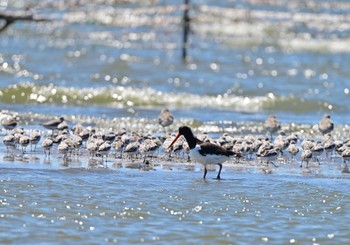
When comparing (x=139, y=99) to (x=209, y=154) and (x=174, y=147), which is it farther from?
(x=209, y=154)

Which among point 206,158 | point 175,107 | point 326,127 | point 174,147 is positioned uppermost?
point 175,107

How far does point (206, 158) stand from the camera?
591 inches

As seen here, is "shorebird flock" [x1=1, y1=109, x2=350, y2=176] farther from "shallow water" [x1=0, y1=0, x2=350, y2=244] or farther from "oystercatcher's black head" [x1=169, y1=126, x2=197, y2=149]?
"shallow water" [x1=0, y1=0, x2=350, y2=244]

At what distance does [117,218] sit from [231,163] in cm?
488

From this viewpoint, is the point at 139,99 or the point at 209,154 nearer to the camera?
the point at 209,154

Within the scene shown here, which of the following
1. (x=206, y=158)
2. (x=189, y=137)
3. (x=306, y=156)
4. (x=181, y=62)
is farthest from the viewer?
(x=181, y=62)

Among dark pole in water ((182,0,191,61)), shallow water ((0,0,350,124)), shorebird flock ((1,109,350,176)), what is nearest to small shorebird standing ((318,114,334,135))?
shorebird flock ((1,109,350,176))

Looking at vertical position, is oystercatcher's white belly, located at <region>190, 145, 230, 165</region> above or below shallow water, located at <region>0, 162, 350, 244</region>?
above

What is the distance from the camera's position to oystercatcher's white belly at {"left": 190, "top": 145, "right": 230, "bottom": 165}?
15023 mm

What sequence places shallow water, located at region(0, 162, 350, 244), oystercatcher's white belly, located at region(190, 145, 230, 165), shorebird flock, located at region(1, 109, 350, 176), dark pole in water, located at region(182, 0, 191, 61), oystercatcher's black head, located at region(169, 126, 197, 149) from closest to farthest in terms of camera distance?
shallow water, located at region(0, 162, 350, 244) < oystercatcher's white belly, located at region(190, 145, 230, 165) < oystercatcher's black head, located at region(169, 126, 197, 149) < shorebird flock, located at region(1, 109, 350, 176) < dark pole in water, located at region(182, 0, 191, 61)

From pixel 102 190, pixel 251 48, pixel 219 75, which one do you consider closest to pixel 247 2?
pixel 251 48

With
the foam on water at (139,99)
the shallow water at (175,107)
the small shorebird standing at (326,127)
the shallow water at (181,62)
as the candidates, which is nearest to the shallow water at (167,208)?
the shallow water at (175,107)

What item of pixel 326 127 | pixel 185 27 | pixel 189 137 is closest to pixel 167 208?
Answer: pixel 189 137

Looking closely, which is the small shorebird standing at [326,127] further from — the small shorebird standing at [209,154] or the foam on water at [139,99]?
the foam on water at [139,99]
